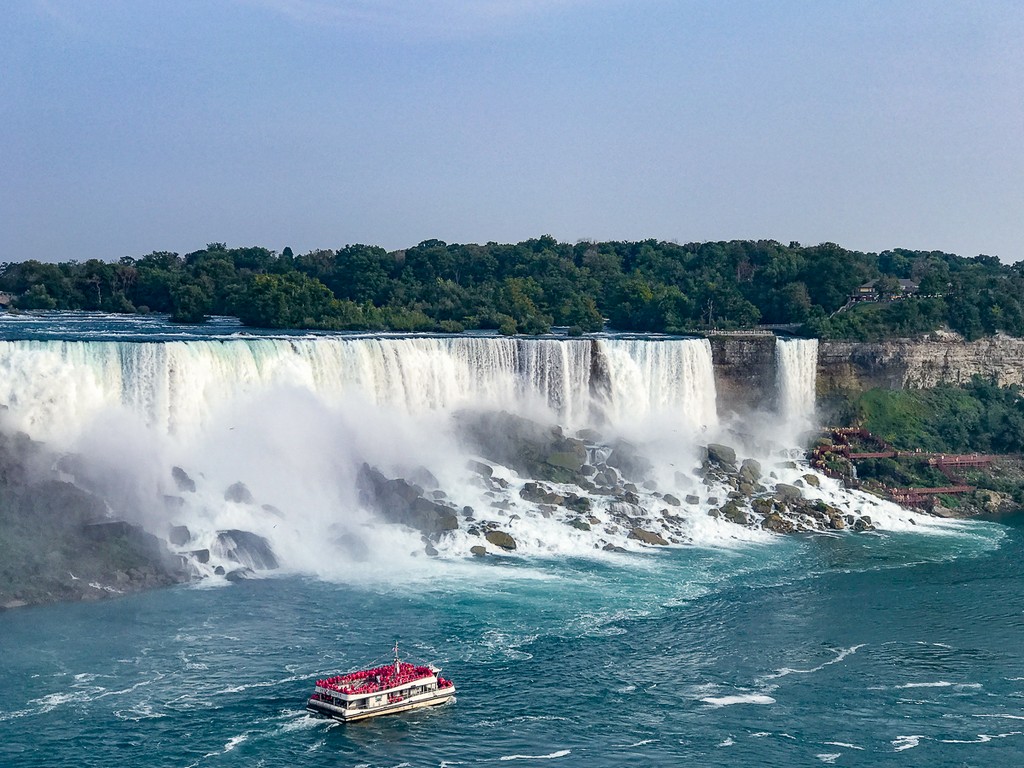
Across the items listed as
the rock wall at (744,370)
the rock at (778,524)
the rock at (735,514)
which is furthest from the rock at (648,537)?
the rock wall at (744,370)

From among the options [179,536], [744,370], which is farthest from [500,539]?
[744,370]

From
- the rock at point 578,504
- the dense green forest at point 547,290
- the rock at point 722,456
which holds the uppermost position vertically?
the dense green forest at point 547,290

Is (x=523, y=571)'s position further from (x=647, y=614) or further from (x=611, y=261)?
(x=611, y=261)

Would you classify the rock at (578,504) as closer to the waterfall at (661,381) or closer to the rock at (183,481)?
the waterfall at (661,381)

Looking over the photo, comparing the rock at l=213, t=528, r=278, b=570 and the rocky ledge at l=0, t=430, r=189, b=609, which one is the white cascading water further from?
the rocky ledge at l=0, t=430, r=189, b=609

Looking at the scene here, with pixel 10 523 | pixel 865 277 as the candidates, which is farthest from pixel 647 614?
pixel 865 277

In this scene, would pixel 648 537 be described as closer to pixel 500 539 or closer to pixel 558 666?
pixel 500 539

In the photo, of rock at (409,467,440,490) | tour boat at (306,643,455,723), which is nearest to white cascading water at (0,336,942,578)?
rock at (409,467,440,490)

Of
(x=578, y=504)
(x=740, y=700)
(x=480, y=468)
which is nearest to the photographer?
(x=740, y=700)
